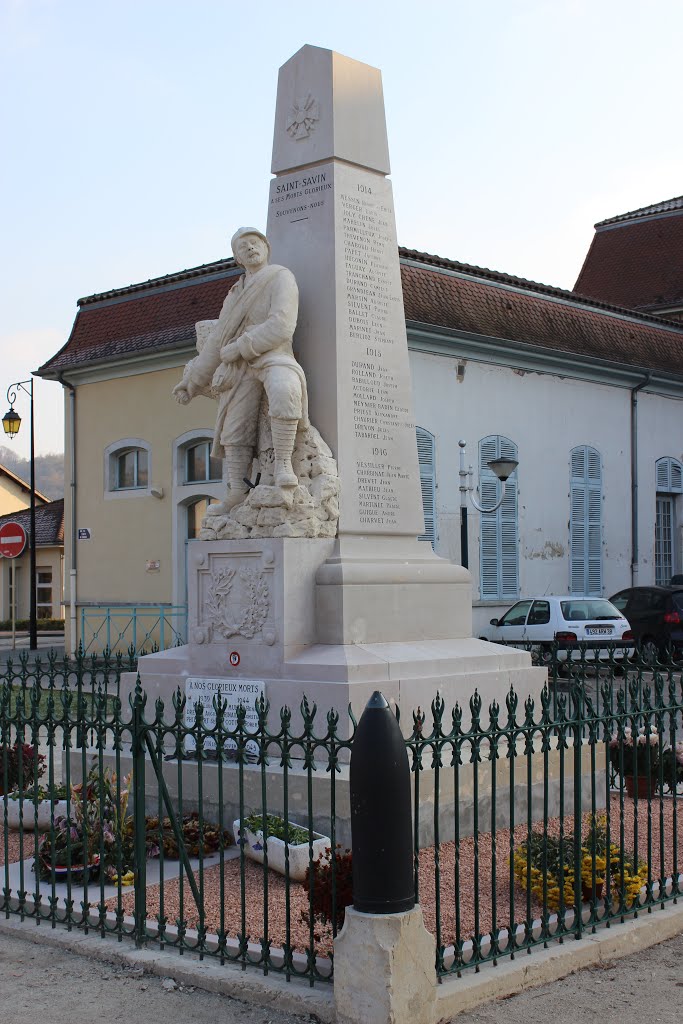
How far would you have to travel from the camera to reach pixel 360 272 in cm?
898

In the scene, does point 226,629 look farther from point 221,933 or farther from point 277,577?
point 221,933

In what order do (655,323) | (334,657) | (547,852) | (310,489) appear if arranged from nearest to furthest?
(547,852), (334,657), (310,489), (655,323)

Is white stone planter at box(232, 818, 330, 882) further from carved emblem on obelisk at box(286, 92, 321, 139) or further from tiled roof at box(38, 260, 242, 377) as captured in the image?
tiled roof at box(38, 260, 242, 377)

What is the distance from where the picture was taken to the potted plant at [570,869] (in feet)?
19.8

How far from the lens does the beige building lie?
4294 centimetres

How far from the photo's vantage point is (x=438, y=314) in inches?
910

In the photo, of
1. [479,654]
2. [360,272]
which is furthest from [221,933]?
[360,272]

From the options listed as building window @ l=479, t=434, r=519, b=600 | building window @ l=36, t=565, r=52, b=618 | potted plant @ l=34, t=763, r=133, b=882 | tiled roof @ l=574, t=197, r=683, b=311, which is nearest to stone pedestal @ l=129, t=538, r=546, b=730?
potted plant @ l=34, t=763, r=133, b=882

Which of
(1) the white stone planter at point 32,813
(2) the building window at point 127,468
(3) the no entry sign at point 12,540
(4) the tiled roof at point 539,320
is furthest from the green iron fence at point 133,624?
(1) the white stone planter at point 32,813

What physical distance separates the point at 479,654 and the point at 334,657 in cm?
125

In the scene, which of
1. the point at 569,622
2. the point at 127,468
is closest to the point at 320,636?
the point at 569,622

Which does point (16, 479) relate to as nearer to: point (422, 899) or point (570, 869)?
point (422, 899)

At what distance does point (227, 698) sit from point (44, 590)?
39.0 metres

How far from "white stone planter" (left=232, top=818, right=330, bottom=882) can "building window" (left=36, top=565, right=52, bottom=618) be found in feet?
129
